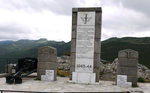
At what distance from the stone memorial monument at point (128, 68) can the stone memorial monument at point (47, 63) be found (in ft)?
12.9

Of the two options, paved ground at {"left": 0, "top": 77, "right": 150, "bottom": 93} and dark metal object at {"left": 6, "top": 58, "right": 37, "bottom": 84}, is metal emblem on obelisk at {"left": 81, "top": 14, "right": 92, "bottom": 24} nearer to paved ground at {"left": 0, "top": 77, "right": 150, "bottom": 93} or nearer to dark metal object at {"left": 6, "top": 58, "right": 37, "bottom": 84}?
paved ground at {"left": 0, "top": 77, "right": 150, "bottom": 93}

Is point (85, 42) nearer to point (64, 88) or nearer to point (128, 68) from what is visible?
point (128, 68)

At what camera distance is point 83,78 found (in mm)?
10508

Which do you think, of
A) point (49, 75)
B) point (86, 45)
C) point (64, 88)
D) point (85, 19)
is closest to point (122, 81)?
point (86, 45)

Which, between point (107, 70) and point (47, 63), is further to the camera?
point (107, 70)

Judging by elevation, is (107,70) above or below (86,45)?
below

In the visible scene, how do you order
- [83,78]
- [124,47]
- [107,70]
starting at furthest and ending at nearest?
[124,47] → [107,70] → [83,78]

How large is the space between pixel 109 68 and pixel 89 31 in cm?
576

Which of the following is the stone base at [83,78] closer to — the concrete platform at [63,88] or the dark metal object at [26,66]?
the concrete platform at [63,88]

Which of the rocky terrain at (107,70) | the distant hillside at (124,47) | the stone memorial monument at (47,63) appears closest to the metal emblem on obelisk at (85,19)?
the stone memorial monument at (47,63)

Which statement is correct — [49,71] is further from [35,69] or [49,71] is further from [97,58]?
[97,58]

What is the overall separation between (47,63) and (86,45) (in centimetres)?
271

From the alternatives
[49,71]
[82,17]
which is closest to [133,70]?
[82,17]

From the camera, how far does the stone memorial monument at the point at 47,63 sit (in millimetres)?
11164
